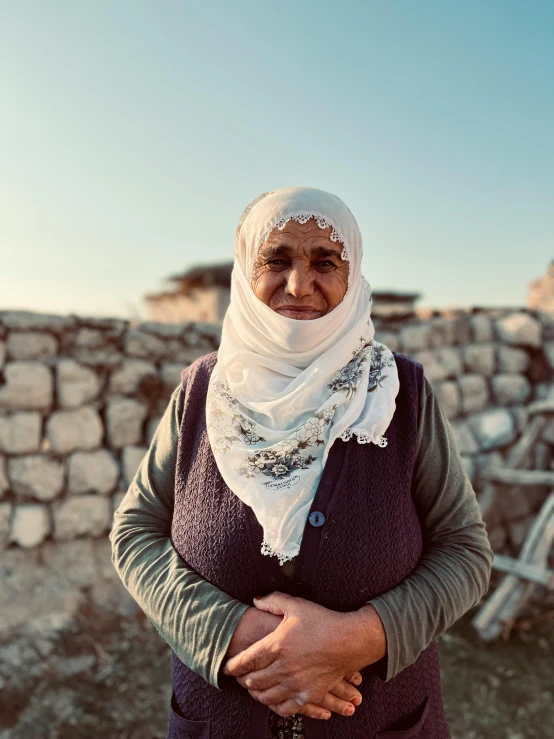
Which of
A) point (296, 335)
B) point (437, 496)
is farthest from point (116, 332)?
point (437, 496)

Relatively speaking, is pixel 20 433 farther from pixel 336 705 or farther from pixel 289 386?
pixel 336 705

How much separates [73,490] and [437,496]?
308cm

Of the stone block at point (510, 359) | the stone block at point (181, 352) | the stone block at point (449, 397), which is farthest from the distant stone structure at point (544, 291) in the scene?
the stone block at point (181, 352)

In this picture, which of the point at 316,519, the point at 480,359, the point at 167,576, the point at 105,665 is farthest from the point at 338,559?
the point at 480,359

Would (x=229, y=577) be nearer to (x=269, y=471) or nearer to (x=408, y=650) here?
(x=269, y=471)

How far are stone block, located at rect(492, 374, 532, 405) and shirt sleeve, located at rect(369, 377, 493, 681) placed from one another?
3907 mm

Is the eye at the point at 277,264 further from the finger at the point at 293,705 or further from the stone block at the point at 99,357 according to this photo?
the stone block at the point at 99,357

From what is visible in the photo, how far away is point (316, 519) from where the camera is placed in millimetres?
1297

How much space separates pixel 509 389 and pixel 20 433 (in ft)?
13.2

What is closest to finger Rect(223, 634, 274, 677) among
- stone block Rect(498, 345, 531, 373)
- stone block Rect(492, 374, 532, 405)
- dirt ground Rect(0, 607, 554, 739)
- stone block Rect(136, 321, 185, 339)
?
dirt ground Rect(0, 607, 554, 739)

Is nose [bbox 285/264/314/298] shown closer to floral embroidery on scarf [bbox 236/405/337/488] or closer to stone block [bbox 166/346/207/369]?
floral embroidery on scarf [bbox 236/405/337/488]

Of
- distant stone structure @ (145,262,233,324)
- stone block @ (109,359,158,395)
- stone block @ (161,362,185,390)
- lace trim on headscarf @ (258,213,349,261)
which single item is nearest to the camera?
lace trim on headscarf @ (258,213,349,261)

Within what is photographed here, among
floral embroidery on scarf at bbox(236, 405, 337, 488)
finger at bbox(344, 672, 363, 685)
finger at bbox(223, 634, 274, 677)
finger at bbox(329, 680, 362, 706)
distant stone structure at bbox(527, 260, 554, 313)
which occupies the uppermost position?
distant stone structure at bbox(527, 260, 554, 313)

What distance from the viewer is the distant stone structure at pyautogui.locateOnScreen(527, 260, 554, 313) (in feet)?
21.0
